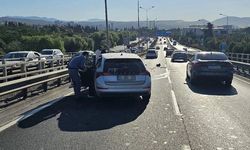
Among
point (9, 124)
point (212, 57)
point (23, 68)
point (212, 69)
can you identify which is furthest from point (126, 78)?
point (23, 68)

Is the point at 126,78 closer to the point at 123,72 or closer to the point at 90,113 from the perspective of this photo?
the point at 123,72

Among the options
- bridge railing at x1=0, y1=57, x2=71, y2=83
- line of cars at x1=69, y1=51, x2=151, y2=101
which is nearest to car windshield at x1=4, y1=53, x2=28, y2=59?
bridge railing at x1=0, y1=57, x2=71, y2=83

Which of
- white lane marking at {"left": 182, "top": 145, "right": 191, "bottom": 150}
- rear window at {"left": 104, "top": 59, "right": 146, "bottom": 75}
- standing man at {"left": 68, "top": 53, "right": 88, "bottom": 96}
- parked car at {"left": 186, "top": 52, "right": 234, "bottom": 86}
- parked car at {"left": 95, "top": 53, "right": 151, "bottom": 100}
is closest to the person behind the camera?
white lane marking at {"left": 182, "top": 145, "right": 191, "bottom": 150}

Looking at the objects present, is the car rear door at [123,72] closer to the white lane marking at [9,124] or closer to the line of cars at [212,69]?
the white lane marking at [9,124]

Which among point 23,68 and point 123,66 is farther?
point 23,68

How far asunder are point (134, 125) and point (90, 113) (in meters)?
2.14

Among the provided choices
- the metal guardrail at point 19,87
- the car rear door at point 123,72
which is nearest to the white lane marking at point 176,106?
the car rear door at point 123,72

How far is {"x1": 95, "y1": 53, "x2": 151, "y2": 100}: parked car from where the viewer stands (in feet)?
43.6

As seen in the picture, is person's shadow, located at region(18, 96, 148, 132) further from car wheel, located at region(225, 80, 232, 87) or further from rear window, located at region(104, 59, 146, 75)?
car wheel, located at region(225, 80, 232, 87)

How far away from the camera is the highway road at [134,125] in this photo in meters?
7.89

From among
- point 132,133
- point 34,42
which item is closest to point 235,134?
point 132,133

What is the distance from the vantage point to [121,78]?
525 inches

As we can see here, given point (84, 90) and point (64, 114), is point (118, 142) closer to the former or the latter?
point (64, 114)

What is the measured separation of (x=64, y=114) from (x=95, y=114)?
2.58 ft
